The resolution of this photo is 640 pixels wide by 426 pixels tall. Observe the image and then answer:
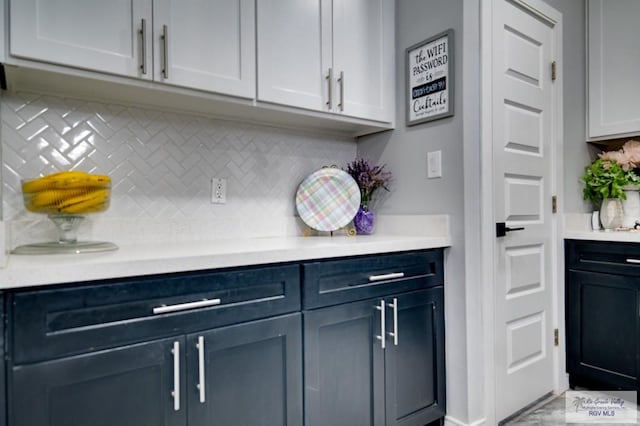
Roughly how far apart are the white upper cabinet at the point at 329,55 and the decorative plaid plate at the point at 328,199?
0.37 metres

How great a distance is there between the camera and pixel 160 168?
175 cm

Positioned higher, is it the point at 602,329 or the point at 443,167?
the point at 443,167

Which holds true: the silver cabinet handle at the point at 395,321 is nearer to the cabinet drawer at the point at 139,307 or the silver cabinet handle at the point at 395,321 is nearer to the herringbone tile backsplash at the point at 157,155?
the cabinet drawer at the point at 139,307

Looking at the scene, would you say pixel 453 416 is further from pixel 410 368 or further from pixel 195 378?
pixel 195 378

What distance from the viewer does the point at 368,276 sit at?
63.1 inches

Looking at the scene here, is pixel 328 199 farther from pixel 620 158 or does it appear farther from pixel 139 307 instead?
pixel 620 158

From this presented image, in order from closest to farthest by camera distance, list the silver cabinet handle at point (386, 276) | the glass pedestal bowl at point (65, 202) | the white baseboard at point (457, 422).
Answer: the glass pedestal bowl at point (65, 202) → the silver cabinet handle at point (386, 276) → the white baseboard at point (457, 422)

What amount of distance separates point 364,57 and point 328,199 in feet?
2.45

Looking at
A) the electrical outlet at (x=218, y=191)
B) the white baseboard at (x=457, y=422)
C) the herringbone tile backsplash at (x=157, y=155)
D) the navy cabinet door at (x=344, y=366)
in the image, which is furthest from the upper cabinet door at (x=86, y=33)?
the white baseboard at (x=457, y=422)

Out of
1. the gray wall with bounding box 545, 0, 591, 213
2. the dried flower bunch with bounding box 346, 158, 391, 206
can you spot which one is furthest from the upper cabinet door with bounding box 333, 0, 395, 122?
the gray wall with bounding box 545, 0, 591, 213

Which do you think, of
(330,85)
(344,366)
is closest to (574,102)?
(330,85)

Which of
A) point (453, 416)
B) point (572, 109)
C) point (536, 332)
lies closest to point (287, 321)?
point (453, 416)

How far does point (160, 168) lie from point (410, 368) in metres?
1.41

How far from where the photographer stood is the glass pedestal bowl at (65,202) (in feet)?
4.19
